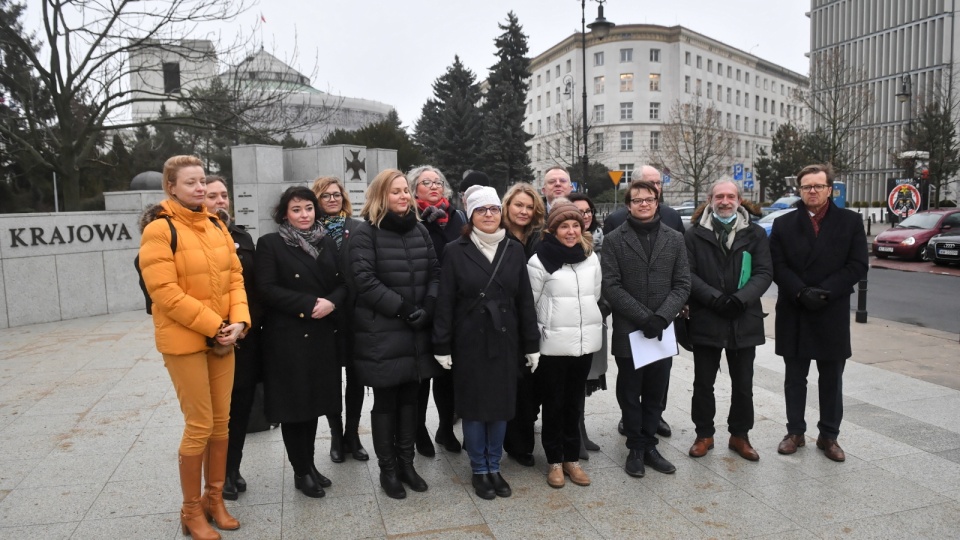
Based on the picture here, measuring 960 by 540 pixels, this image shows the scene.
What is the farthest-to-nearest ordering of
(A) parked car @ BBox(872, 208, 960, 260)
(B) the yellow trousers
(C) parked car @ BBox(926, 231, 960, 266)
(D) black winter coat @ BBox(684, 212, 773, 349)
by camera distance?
(A) parked car @ BBox(872, 208, 960, 260)
(C) parked car @ BBox(926, 231, 960, 266)
(D) black winter coat @ BBox(684, 212, 773, 349)
(B) the yellow trousers

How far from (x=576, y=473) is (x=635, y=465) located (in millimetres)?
446

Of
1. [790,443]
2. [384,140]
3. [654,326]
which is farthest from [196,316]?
[384,140]

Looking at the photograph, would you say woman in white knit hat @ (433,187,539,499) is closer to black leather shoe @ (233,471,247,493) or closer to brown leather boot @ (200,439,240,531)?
brown leather boot @ (200,439,240,531)

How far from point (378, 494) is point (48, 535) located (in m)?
1.86

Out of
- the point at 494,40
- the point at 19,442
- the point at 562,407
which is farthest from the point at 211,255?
the point at 494,40

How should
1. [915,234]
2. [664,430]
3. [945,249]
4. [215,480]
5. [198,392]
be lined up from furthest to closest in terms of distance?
[915,234] → [945,249] → [664,430] → [215,480] → [198,392]

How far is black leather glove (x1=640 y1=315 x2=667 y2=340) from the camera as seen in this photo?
455 centimetres

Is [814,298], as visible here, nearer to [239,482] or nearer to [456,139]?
[239,482]

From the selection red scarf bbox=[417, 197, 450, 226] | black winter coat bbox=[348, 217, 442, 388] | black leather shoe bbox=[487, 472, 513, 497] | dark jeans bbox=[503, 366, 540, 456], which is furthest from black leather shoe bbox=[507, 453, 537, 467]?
red scarf bbox=[417, 197, 450, 226]

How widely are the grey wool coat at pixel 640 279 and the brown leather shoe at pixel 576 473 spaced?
81cm

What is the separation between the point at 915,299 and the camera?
13523mm

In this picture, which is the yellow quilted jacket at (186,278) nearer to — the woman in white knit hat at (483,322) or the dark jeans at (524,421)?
the woman in white knit hat at (483,322)

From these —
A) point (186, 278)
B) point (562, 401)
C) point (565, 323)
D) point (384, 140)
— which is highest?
point (384, 140)

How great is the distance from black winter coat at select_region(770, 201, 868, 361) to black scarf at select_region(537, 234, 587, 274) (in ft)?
5.54
